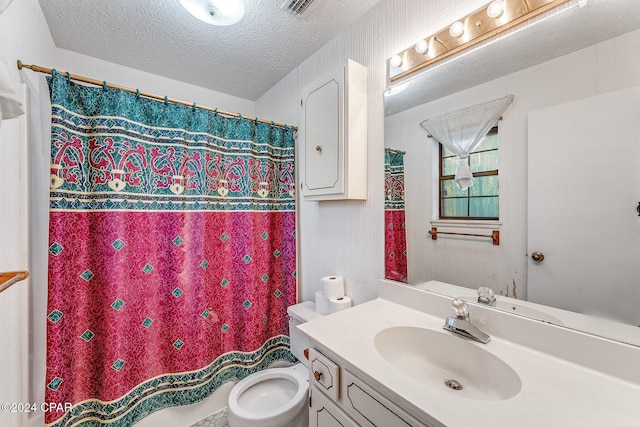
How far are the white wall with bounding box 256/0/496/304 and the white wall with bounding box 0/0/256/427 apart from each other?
109 centimetres

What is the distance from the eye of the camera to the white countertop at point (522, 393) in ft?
1.75

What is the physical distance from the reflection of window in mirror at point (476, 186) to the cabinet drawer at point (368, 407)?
0.71 m

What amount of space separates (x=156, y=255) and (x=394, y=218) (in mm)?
1254

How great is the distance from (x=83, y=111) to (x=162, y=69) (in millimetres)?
898

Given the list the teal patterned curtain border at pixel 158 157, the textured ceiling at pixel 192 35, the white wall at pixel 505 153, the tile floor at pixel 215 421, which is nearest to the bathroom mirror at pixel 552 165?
the white wall at pixel 505 153

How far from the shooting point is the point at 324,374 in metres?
0.85

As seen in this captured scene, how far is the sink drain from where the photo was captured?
0.81 m

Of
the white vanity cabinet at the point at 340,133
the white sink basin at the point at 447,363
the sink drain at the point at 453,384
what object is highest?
the white vanity cabinet at the point at 340,133

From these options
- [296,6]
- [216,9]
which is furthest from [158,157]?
[296,6]

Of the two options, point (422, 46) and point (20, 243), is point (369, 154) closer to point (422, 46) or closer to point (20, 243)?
point (422, 46)

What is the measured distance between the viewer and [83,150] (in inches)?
46.4

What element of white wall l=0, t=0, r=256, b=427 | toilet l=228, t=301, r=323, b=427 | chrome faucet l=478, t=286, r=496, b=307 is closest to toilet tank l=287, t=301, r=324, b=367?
toilet l=228, t=301, r=323, b=427

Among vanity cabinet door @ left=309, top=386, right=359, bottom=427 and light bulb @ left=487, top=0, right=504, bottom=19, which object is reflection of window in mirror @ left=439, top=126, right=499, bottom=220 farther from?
vanity cabinet door @ left=309, top=386, right=359, bottom=427

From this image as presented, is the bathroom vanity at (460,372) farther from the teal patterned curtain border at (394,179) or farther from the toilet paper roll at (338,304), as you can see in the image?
the teal patterned curtain border at (394,179)
